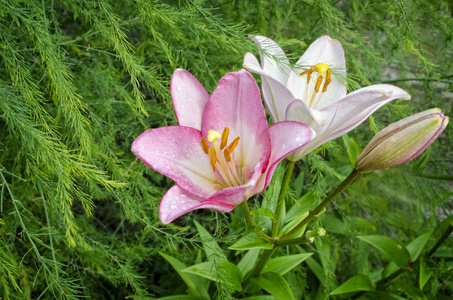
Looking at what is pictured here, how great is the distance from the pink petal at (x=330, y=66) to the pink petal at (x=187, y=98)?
19 cm

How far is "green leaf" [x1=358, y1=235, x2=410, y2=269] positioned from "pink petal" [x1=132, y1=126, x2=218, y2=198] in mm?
655

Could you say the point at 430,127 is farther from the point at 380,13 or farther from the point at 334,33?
the point at 380,13

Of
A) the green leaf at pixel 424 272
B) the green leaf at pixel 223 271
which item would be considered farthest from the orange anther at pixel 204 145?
the green leaf at pixel 424 272

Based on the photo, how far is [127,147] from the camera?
1225 millimetres

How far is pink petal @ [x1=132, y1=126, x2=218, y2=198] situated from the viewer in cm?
50

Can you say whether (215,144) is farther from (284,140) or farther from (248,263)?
(248,263)

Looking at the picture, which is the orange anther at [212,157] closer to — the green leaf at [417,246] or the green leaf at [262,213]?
the green leaf at [262,213]

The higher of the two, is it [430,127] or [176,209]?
[430,127]

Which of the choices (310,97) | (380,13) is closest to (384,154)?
(310,97)

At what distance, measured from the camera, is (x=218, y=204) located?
1.62 ft

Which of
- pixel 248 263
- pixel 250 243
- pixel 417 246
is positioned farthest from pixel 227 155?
pixel 417 246

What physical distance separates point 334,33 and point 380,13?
78 cm

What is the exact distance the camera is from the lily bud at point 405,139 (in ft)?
1.56

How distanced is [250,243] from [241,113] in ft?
0.85
